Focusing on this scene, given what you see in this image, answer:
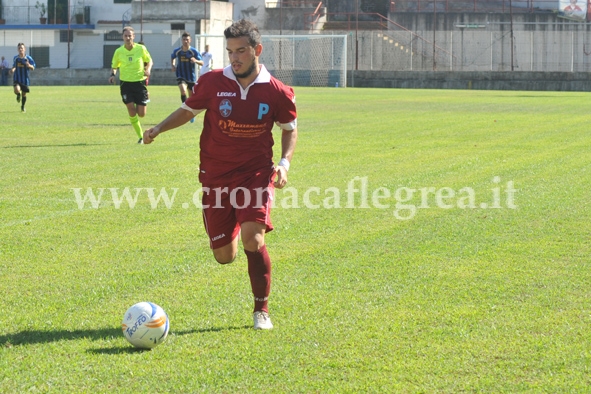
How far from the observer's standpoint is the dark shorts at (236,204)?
577 cm

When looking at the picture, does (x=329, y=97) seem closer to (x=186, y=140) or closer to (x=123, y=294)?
(x=186, y=140)

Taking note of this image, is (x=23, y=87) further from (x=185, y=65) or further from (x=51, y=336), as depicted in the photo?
(x=51, y=336)

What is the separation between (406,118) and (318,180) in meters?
11.7

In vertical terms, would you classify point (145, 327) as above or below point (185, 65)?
below

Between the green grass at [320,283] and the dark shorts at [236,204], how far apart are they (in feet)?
1.71

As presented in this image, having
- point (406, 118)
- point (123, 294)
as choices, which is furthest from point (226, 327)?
point (406, 118)

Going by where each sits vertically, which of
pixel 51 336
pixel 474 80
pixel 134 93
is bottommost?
pixel 51 336

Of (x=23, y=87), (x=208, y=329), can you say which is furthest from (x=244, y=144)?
(x=23, y=87)

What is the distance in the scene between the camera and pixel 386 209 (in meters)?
10.1

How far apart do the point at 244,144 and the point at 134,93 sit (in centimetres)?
1230

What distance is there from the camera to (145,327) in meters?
5.11

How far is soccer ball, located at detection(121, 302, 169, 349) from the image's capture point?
5.11m

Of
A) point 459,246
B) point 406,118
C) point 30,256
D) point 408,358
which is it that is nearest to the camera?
point 408,358

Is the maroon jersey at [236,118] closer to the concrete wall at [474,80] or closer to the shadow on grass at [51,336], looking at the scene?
the shadow on grass at [51,336]
